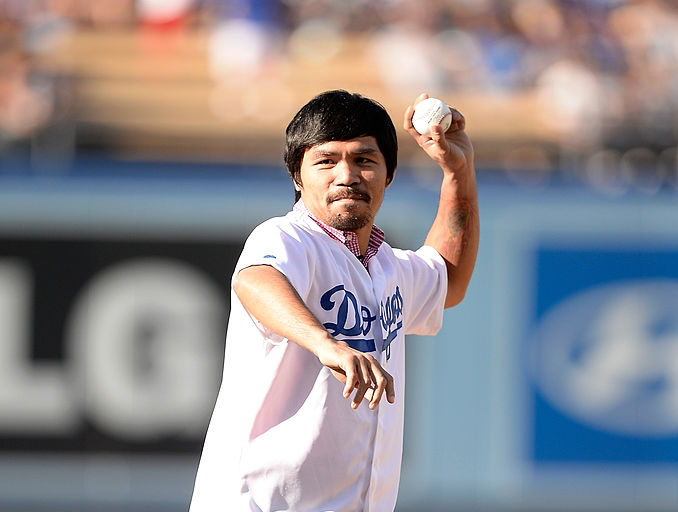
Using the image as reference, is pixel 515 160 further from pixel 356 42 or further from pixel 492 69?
pixel 356 42

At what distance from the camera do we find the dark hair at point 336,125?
320 centimetres

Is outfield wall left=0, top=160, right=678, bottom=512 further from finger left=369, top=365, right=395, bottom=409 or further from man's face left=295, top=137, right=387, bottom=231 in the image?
finger left=369, top=365, right=395, bottom=409

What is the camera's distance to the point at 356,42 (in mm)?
10055

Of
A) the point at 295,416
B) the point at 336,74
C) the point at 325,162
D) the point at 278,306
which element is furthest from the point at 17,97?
the point at 278,306

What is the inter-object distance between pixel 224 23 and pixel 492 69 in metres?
2.13

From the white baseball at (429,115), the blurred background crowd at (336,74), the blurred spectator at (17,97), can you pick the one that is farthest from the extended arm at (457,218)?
the blurred spectator at (17,97)

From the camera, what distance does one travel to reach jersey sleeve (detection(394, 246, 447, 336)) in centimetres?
360

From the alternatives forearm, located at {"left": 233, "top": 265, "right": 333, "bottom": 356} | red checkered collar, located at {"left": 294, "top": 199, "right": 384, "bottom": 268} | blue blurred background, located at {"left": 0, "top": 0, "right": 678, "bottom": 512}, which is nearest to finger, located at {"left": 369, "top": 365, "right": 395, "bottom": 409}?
forearm, located at {"left": 233, "top": 265, "right": 333, "bottom": 356}

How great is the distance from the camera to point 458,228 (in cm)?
387

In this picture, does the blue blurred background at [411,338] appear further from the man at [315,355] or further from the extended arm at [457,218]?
the man at [315,355]

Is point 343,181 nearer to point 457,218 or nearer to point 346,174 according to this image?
point 346,174

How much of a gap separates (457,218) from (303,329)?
48.3 inches

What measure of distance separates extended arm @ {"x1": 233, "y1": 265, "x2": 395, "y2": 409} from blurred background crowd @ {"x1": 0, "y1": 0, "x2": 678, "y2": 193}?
6.20 m

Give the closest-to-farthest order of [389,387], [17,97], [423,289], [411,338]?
[389,387] → [423,289] → [411,338] → [17,97]
